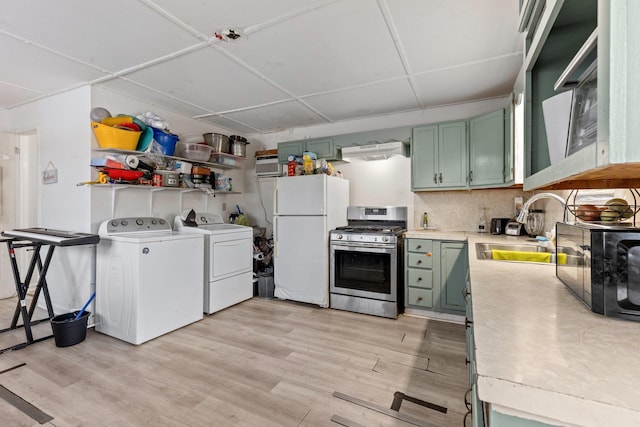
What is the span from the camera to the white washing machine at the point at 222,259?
322cm

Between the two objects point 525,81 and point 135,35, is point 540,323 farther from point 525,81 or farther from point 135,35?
point 135,35

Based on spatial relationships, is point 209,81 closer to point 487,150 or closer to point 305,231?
point 305,231

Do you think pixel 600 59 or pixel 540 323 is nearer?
pixel 600 59

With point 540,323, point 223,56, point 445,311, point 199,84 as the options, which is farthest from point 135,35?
point 445,311

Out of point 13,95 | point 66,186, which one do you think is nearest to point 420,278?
point 66,186

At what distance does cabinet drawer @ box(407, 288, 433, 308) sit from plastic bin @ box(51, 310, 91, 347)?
10.5ft

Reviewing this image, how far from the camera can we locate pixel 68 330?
2443 mm

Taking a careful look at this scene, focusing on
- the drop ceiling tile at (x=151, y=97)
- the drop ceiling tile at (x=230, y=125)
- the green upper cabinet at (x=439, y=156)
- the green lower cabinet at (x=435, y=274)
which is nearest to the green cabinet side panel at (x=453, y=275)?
the green lower cabinet at (x=435, y=274)

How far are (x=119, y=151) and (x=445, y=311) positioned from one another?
3.80m

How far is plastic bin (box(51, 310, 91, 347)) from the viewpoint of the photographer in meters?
2.42

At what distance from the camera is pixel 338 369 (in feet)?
7.07

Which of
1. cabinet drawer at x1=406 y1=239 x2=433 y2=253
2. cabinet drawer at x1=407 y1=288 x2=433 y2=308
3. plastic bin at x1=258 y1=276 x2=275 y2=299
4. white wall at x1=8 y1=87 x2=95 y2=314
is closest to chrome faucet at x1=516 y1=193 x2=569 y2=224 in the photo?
cabinet drawer at x1=406 y1=239 x2=433 y2=253

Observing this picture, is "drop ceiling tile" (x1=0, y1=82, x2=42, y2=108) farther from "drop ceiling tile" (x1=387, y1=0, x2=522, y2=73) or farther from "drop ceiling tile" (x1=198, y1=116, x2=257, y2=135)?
"drop ceiling tile" (x1=387, y1=0, x2=522, y2=73)

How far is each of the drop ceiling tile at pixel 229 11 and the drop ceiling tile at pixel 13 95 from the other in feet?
8.36
